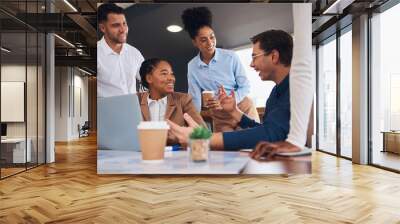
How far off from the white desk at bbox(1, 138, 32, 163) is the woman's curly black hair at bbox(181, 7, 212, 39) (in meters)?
3.61

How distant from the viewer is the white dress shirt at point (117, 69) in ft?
19.9

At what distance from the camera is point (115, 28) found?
611 centimetres

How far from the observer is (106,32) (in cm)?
613

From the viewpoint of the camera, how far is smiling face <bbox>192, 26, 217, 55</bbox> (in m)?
6.05

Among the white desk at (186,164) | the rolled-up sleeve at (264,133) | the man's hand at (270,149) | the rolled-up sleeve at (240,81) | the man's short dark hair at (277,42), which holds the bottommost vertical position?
the white desk at (186,164)

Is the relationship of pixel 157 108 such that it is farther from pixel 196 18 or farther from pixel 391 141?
pixel 391 141

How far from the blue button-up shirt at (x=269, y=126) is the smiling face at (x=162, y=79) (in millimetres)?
1112

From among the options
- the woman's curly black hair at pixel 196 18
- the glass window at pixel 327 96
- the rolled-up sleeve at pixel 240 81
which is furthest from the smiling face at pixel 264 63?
the glass window at pixel 327 96

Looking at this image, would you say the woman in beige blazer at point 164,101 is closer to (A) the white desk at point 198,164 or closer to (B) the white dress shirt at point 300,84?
(A) the white desk at point 198,164

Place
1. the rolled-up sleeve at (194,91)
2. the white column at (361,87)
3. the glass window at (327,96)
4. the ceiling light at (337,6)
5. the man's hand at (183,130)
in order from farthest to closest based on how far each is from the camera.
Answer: the glass window at (327,96), the white column at (361,87), the ceiling light at (337,6), the rolled-up sleeve at (194,91), the man's hand at (183,130)

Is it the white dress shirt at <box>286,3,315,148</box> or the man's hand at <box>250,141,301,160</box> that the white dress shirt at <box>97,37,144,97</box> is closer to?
the man's hand at <box>250,141,301,160</box>

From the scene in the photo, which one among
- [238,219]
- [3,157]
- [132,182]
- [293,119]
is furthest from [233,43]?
[3,157]

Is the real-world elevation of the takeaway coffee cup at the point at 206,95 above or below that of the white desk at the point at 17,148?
above

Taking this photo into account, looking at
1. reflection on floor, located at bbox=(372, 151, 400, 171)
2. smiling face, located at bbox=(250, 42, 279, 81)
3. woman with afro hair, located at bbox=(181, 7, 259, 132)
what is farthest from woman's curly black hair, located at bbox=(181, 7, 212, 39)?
reflection on floor, located at bbox=(372, 151, 400, 171)
